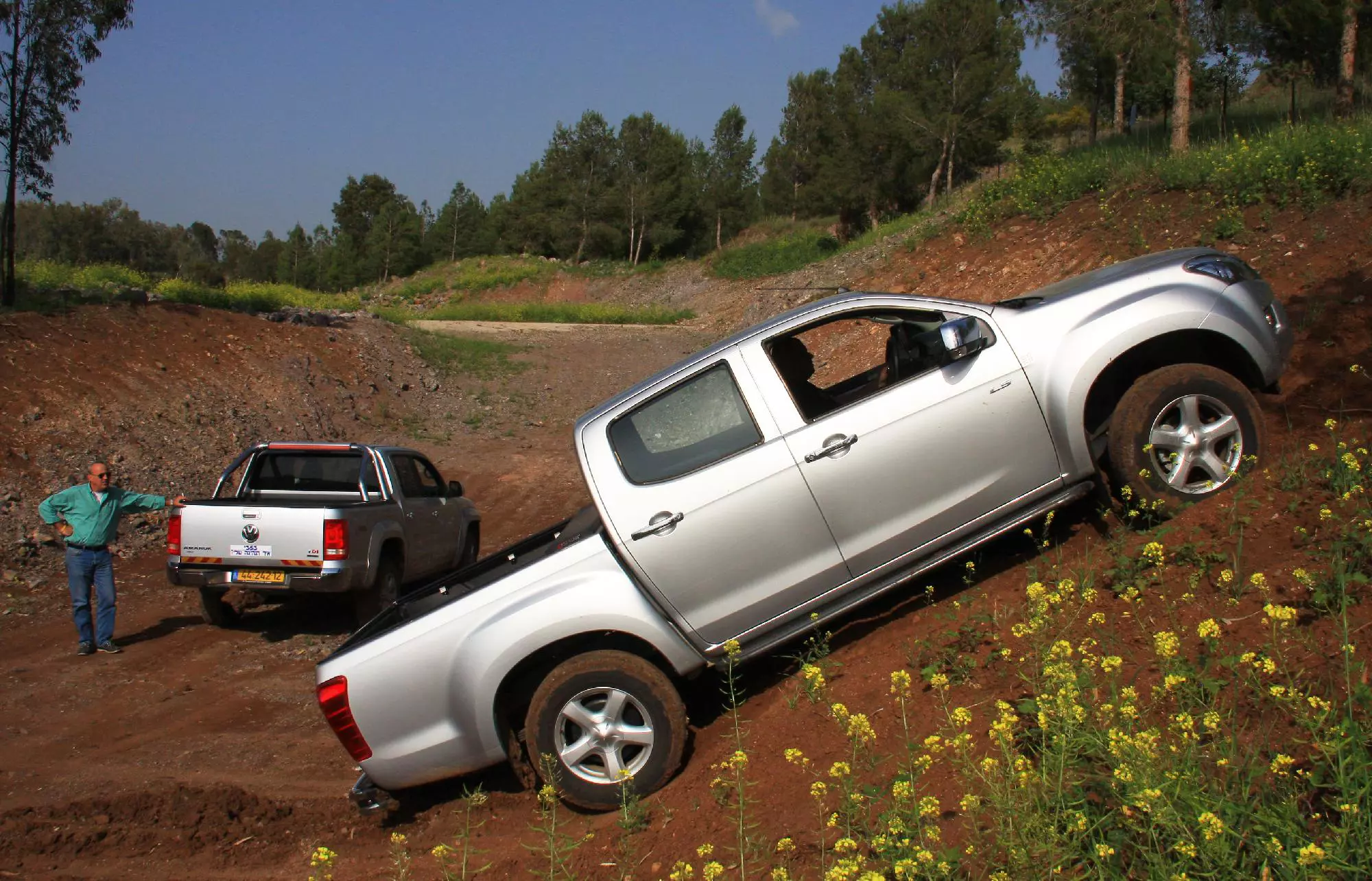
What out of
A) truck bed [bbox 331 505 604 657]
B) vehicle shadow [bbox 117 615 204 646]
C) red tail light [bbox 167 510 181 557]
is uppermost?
truck bed [bbox 331 505 604 657]

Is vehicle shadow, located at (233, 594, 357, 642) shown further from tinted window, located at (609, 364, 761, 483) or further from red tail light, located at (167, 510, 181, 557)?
tinted window, located at (609, 364, 761, 483)

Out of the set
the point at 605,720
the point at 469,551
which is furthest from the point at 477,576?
the point at 469,551

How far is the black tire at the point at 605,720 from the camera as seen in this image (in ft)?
16.0

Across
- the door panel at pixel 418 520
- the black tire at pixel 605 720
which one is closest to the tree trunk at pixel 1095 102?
the door panel at pixel 418 520

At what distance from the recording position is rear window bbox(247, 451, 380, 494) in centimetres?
1048

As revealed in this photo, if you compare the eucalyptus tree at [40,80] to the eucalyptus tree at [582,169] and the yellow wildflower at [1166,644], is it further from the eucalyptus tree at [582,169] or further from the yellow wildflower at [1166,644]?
the eucalyptus tree at [582,169]

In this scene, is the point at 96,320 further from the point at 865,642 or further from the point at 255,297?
the point at 865,642

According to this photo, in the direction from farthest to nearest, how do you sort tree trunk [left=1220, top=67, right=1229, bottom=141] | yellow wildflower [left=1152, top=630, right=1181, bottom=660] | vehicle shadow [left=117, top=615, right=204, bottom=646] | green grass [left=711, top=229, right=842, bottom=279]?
1. green grass [left=711, top=229, right=842, bottom=279]
2. tree trunk [left=1220, top=67, right=1229, bottom=141]
3. vehicle shadow [left=117, top=615, right=204, bottom=646]
4. yellow wildflower [left=1152, top=630, right=1181, bottom=660]

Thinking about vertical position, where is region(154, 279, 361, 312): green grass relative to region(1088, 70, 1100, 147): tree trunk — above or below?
below

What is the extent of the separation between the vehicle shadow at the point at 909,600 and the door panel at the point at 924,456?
0.38 meters

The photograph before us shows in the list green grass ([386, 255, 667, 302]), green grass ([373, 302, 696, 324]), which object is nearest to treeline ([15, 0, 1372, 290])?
green grass ([386, 255, 667, 302])

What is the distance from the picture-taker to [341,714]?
489cm

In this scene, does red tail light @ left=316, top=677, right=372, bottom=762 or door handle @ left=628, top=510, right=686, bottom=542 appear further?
door handle @ left=628, top=510, right=686, bottom=542

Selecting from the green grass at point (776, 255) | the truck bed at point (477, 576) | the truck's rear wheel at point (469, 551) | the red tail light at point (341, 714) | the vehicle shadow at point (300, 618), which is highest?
the truck bed at point (477, 576)
